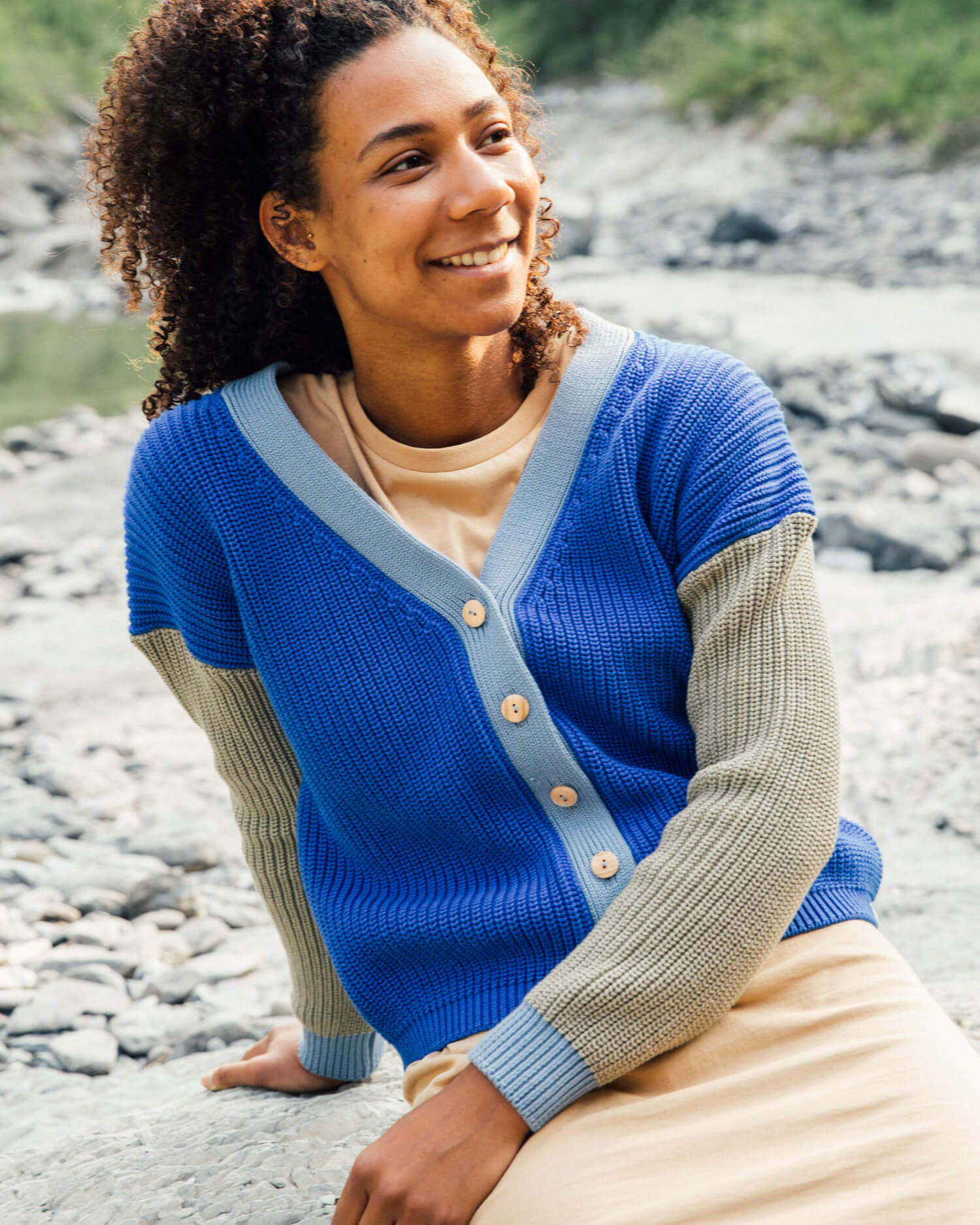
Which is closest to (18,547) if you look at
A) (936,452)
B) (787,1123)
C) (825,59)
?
(936,452)

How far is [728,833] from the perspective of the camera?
1.49 meters

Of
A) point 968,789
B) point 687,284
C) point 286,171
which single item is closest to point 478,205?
point 286,171

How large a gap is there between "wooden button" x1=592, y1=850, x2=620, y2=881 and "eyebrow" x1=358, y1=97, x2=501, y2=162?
919 mm

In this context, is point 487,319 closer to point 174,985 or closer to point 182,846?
point 174,985

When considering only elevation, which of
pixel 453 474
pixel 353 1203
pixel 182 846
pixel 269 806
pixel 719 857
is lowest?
pixel 182 846

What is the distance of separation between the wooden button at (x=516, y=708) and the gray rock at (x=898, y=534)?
152 inches

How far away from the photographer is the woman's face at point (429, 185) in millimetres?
1698

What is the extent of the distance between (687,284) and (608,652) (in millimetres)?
10751

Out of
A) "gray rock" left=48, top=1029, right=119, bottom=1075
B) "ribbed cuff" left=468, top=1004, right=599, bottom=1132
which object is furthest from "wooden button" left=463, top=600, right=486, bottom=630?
"gray rock" left=48, top=1029, right=119, bottom=1075

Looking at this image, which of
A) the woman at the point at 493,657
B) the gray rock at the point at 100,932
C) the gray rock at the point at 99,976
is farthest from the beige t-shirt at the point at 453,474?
the gray rock at the point at 100,932

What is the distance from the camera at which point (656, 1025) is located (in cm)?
144

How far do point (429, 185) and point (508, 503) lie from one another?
0.41 metres

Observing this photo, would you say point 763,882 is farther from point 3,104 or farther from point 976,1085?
point 3,104

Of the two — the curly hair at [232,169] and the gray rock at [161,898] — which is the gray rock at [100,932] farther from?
the curly hair at [232,169]
